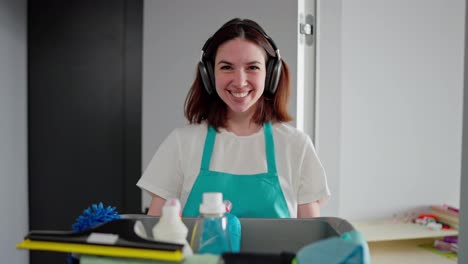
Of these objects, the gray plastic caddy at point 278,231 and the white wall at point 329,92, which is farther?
the white wall at point 329,92

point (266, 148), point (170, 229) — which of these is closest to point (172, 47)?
point (266, 148)

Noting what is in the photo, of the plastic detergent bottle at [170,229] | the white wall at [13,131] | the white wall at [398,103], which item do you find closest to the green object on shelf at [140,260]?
the plastic detergent bottle at [170,229]

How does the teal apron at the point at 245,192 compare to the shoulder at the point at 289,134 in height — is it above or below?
below

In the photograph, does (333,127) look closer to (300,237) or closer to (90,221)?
(300,237)

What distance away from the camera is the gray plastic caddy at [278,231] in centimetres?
65

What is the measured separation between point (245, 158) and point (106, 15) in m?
1.09

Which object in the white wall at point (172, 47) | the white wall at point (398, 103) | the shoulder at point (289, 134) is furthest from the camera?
the white wall at point (398, 103)

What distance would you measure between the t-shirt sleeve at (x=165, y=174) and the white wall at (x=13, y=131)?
30.5 inches

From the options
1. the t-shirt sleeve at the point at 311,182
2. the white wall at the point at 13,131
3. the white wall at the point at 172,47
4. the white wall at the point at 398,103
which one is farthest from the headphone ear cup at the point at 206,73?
the white wall at the point at 398,103

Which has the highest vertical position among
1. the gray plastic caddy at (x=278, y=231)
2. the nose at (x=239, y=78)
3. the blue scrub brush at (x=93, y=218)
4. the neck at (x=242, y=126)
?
the nose at (x=239, y=78)

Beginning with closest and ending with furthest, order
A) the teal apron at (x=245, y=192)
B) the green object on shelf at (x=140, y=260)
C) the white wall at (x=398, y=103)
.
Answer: the green object on shelf at (x=140, y=260), the teal apron at (x=245, y=192), the white wall at (x=398, y=103)

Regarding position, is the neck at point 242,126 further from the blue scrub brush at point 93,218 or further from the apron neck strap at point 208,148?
the blue scrub brush at point 93,218

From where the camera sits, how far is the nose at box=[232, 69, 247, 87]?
0.96 m

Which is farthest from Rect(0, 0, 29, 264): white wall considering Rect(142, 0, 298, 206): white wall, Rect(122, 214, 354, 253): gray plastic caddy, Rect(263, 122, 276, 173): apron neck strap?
Rect(122, 214, 354, 253): gray plastic caddy
